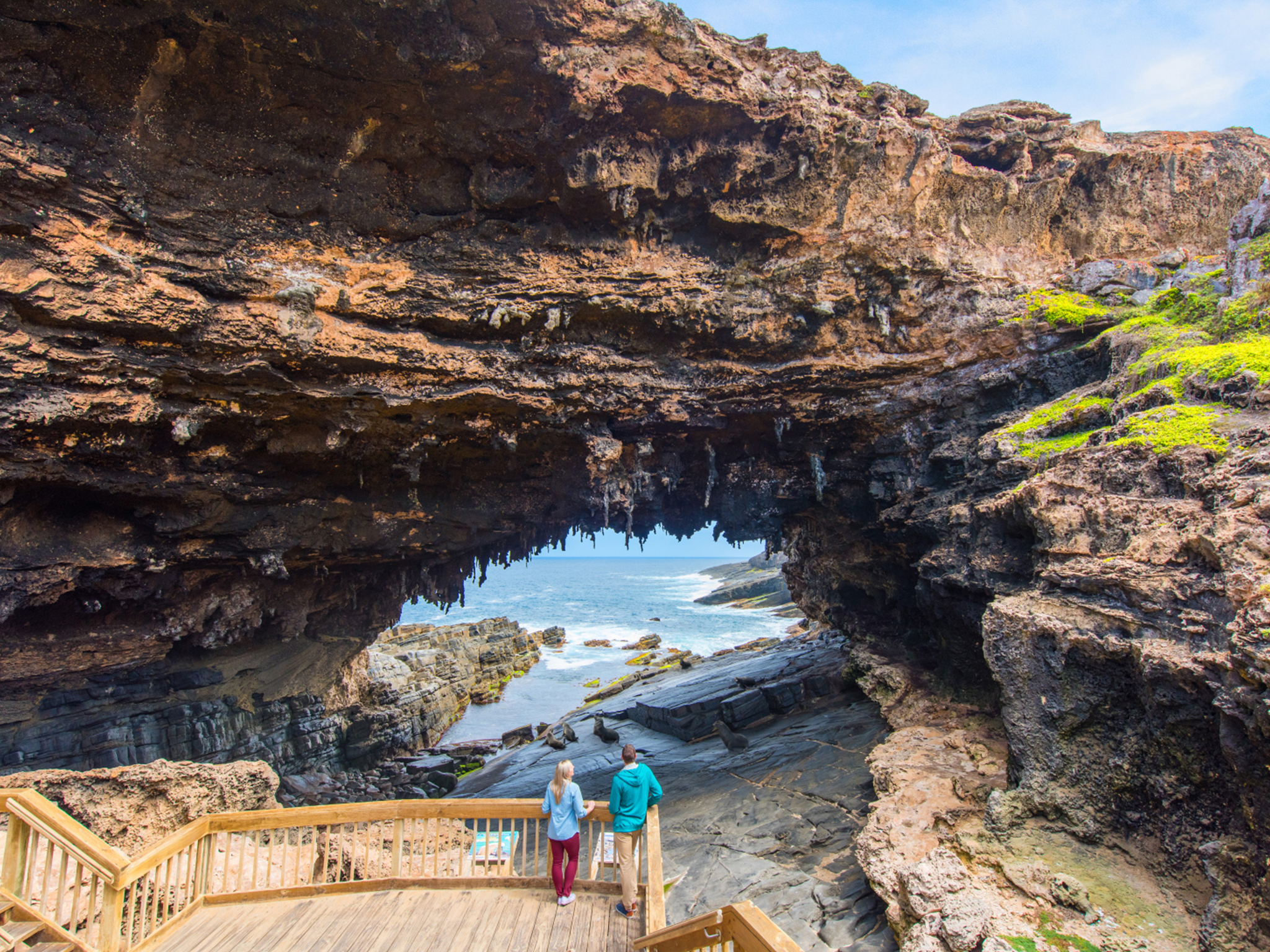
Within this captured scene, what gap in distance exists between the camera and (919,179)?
39.4ft

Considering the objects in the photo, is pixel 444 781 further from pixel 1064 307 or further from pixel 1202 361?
pixel 1064 307

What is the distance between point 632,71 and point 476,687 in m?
29.5

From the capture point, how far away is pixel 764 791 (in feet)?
37.4

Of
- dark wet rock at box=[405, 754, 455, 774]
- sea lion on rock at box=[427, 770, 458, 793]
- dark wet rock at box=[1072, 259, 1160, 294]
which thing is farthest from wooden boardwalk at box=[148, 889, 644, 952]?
dark wet rock at box=[1072, 259, 1160, 294]

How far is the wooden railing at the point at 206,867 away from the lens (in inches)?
207

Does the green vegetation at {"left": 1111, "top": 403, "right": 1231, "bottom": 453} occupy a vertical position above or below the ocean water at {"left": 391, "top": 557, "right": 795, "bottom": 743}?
above

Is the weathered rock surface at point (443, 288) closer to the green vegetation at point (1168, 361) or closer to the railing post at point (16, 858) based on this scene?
the green vegetation at point (1168, 361)

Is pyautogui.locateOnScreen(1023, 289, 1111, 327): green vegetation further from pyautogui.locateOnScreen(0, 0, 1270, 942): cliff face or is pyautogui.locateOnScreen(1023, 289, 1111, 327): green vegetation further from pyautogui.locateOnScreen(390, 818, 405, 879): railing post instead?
pyautogui.locateOnScreen(390, 818, 405, 879): railing post

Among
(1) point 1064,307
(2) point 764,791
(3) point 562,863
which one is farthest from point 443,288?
(1) point 1064,307

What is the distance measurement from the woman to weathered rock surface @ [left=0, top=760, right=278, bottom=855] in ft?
A: 17.2

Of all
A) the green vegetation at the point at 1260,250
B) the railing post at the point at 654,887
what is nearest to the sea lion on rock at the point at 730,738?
the railing post at the point at 654,887

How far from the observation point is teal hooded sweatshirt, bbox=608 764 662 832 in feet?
20.3

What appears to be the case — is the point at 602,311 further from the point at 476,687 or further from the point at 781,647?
the point at 476,687

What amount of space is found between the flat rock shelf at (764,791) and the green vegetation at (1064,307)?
9484 millimetres
